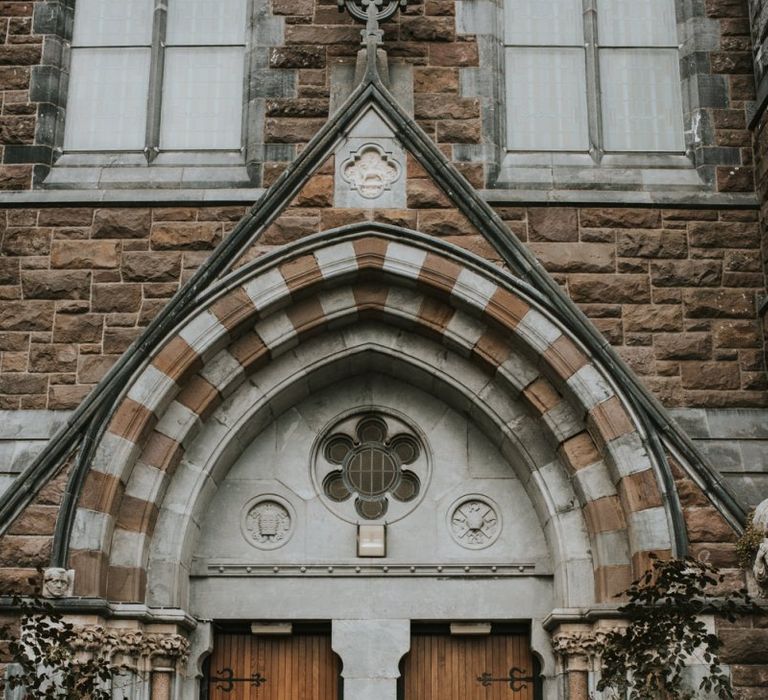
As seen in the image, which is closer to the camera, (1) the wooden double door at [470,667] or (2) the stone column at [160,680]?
(2) the stone column at [160,680]

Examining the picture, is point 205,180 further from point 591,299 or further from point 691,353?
point 691,353

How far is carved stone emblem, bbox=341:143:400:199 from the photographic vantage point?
10.0m

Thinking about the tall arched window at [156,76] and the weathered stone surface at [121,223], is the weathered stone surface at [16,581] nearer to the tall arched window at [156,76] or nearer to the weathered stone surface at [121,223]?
the weathered stone surface at [121,223]

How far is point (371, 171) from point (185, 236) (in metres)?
1.42

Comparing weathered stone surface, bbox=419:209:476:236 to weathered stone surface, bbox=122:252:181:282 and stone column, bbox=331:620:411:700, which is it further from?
stone column, bbox=331:620:411:700

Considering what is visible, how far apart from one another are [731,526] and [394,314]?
275 cm

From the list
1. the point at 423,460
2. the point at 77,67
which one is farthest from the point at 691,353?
the point at 77,67

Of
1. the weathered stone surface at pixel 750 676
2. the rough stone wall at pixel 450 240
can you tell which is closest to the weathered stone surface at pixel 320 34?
the rough stone wall at pixel 450 240

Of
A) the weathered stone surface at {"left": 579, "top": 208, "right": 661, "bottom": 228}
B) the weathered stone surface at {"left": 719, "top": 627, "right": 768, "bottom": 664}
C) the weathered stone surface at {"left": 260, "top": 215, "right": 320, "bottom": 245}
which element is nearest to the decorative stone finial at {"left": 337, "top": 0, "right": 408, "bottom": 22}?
the weathered stone surface at {"left": 260, "top": 215, "right": 320, "bottom": 245}

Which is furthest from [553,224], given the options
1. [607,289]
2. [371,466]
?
[371,466]

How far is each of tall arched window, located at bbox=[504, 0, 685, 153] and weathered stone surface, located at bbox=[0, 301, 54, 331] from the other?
3.66m

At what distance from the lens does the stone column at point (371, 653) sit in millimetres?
9664

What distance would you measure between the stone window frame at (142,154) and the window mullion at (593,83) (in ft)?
7.51

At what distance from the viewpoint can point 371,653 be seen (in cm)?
973
